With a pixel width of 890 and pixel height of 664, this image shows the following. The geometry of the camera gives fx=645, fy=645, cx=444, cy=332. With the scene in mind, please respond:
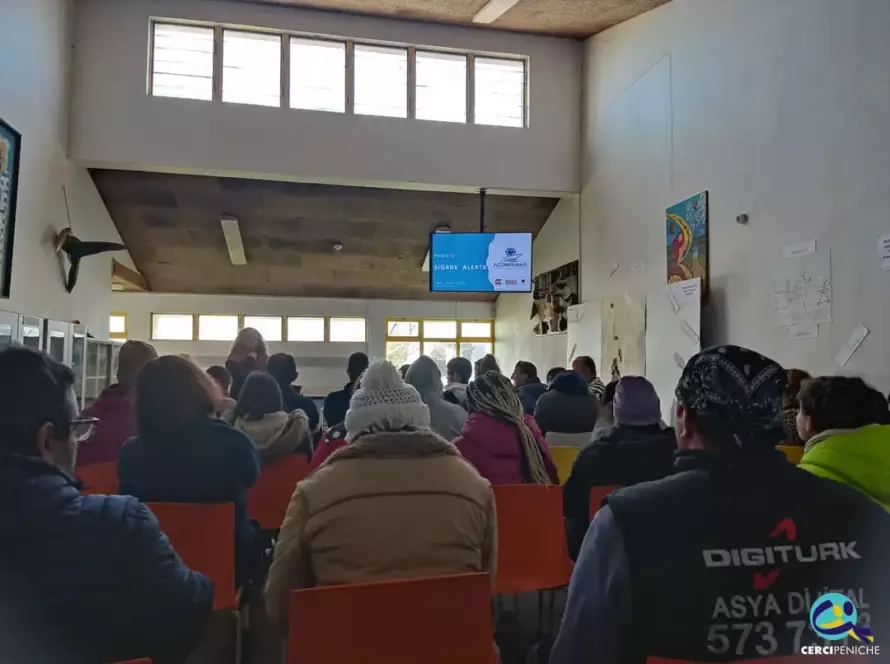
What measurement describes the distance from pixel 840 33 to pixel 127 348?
170 inches

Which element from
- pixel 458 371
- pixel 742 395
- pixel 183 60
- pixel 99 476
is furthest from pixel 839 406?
pixel 183 60

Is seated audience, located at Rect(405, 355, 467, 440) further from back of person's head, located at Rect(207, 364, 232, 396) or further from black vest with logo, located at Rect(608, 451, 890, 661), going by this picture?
black vest with logo, located at Rect(608, 451, 890, 661)

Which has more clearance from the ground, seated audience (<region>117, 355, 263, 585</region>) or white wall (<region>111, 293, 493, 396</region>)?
white wall (<region>111, 293, 493, 396</region>)

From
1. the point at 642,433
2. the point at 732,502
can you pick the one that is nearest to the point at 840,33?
the point at 642,433

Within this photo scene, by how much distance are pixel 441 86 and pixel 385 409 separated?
19.9ft

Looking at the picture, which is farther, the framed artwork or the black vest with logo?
the framed artwork

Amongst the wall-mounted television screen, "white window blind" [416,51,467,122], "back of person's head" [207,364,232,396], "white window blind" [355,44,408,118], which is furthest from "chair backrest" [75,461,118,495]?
"white window blind" [416,51,467,122]

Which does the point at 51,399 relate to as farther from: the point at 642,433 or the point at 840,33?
the point at 840,33

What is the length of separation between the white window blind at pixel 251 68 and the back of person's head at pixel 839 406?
5946 mm

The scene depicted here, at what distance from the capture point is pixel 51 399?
1.21m

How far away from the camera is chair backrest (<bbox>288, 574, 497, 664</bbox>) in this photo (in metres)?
1.27

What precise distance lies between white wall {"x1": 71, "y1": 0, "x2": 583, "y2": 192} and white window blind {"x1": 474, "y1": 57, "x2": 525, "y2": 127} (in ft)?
0.44

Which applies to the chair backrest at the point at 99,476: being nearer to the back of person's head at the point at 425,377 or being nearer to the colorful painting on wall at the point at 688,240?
the back of person's head at the point at 425,377

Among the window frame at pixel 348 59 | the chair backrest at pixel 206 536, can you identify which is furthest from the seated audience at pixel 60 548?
the window frame at pixel 348 59
